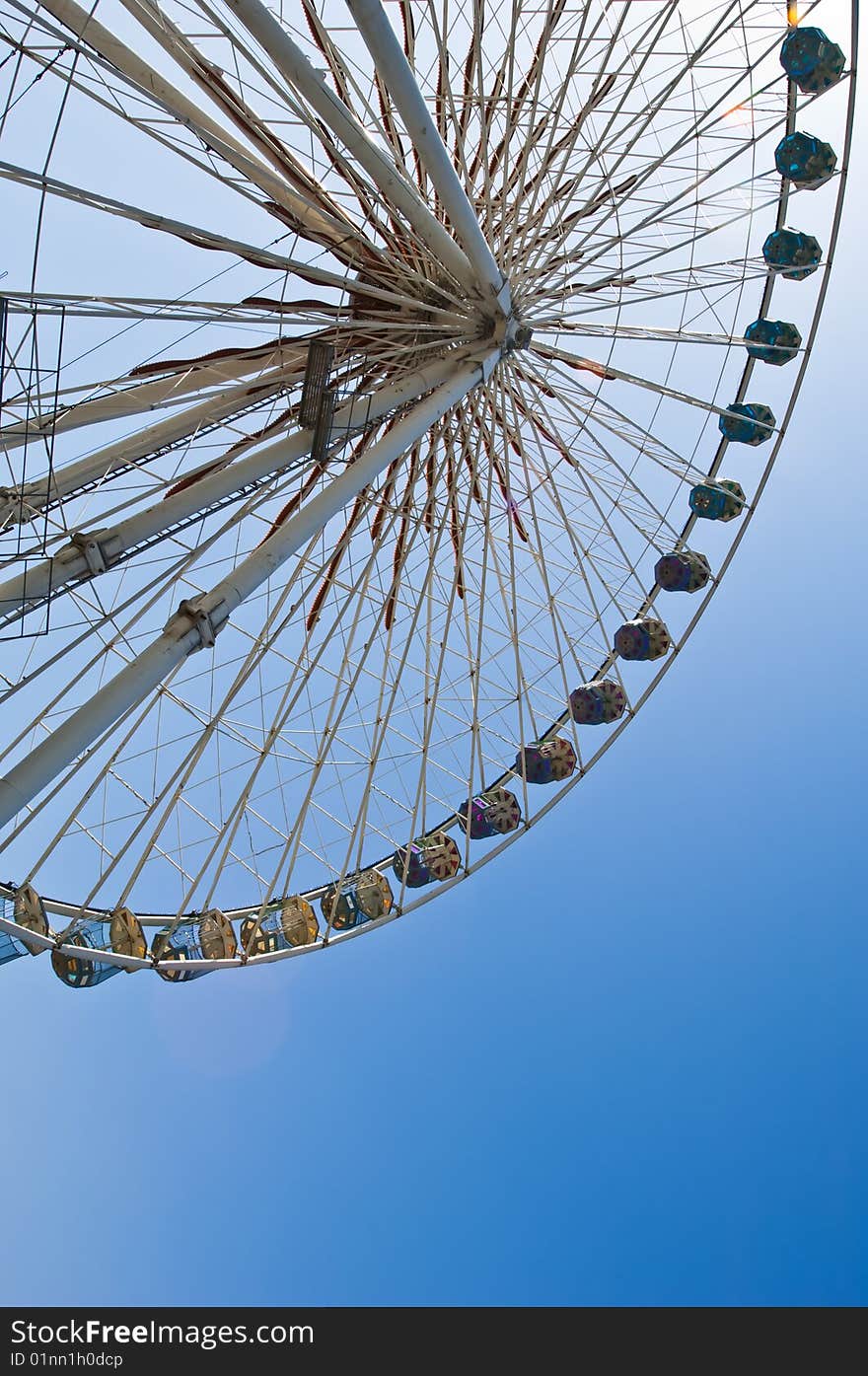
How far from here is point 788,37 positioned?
19.3 metres

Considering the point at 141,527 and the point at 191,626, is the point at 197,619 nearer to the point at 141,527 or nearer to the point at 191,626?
the point at 191,626

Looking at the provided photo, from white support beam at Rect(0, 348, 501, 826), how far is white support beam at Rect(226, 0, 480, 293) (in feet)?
8.02

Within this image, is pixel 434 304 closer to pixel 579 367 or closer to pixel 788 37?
pixel 579 367

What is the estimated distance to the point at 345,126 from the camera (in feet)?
43.5

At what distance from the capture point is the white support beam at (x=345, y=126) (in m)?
11.3

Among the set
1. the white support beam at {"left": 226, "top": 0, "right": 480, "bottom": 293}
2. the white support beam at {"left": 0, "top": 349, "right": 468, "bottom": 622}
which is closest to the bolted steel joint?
the white support beam at {"left": 0, "top": 349, "right": 468, "bottom": 622}

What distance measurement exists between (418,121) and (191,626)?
24.9ft

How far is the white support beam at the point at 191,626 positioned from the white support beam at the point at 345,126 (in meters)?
2.45

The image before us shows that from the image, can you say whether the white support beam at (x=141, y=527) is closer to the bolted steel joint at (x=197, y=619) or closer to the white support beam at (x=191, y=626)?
the white support beam at (x=191, y=626)

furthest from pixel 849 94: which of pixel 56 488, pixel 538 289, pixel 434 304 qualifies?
pixel 56 488

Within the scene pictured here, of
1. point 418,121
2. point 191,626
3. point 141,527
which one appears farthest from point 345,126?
point 191,626

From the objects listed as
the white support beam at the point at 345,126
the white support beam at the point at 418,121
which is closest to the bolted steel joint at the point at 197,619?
the white support beam at the point at 345,126

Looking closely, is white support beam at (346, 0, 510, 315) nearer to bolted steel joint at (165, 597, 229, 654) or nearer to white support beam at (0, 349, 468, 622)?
white support beam at (0, 349, 468, 622)
